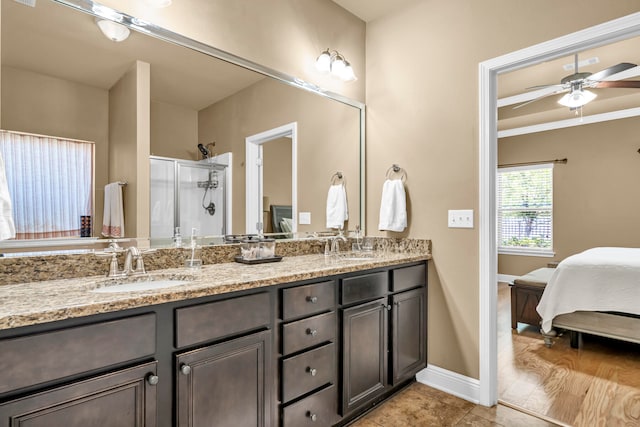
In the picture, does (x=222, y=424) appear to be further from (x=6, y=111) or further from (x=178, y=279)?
(x=6, y=111)

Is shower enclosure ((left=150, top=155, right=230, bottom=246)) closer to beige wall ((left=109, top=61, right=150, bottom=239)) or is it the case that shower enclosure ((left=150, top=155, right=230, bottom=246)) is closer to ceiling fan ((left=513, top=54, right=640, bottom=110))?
beige wall ((left=109, top=61, right=150, bottom=239))

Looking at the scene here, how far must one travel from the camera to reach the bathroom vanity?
0.96m

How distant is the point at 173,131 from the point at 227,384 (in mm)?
1244

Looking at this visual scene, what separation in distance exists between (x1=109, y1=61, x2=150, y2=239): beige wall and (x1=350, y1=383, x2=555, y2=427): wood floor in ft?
5.17

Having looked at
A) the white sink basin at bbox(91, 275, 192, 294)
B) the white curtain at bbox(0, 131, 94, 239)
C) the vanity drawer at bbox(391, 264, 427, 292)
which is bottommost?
the vanity drawer at bbox(391, 264, 427, 292)

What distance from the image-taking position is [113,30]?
1.59 m

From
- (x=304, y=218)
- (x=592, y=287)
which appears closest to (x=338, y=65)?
(x=304, y=218)

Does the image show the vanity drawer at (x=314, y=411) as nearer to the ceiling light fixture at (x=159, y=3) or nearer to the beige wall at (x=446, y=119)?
the beige wall at (x=446, y=119)

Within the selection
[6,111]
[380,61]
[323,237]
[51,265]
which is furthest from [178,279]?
[380,61]

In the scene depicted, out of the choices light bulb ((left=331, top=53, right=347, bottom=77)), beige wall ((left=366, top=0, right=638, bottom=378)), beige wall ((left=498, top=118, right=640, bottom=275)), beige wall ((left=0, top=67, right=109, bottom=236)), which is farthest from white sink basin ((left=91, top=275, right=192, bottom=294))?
beige wall ((left=498, top=118, right=640, bottom=275))

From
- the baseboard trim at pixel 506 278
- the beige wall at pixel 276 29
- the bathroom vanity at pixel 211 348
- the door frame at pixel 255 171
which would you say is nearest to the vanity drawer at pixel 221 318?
the bathroom vanity at pixel 211 348

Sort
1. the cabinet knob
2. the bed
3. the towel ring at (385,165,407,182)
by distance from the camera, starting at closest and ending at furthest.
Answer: the cabinet knob
the towel ring at (385,165,407,182)
the bed

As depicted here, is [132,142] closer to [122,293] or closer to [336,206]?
[122,293]

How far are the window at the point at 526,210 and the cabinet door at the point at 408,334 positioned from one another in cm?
426
